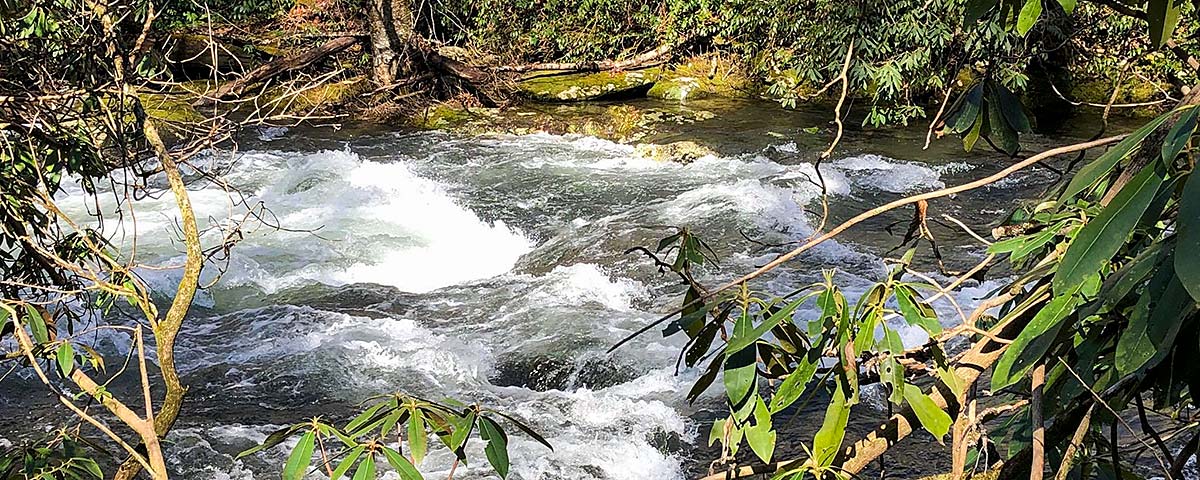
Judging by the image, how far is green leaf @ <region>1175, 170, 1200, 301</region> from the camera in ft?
2.42

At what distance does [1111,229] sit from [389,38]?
11.7 metres

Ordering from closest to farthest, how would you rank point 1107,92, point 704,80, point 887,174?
point 887,174
point 1107,92
point 704,80

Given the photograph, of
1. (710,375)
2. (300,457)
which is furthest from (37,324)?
(710,375)

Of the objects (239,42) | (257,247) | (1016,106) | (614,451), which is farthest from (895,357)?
(239,42)

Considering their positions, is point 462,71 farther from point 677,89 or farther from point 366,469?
point 366,469

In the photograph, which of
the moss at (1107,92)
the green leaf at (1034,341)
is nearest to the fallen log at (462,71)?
the moss at (1107,92)

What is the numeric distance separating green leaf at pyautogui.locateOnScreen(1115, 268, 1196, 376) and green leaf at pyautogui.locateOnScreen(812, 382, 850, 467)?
0.34m

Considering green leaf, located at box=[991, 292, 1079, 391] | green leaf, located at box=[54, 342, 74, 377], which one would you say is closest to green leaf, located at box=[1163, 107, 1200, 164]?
green leaf, located at box=[991, 292, 1079, 391]

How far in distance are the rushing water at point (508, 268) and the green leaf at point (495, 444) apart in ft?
4.36

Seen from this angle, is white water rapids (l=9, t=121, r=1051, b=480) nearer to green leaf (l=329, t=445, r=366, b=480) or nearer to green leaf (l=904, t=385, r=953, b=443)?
green leaf (l=904, t=385, r=953, b=443)

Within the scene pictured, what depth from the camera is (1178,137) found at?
82 centimetres

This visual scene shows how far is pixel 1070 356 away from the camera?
1.33 metres

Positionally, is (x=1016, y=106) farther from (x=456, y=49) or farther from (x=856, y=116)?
(x=456, y=49)

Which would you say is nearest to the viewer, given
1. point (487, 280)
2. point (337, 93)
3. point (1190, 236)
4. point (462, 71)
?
point (1190, 236)
